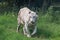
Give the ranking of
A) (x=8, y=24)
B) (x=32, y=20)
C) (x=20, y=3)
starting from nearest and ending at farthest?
1. (x=32, y=20)
2. (x=8, y=24)
3. (x=20, y=3)

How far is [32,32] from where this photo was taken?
10.3 meters

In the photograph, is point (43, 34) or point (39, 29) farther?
point (39, 29)

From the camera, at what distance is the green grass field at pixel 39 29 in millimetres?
9252

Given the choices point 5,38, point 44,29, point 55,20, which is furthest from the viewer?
point 55,20

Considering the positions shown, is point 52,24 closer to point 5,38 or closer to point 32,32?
point 32,32

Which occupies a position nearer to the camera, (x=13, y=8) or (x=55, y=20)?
(x=55, y=20)

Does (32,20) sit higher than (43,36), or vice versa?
(32,20)

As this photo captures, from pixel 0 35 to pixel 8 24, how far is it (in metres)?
2.21

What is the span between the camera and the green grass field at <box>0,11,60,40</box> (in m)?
9.25

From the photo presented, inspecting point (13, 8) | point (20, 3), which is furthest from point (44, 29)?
point (20, 3)

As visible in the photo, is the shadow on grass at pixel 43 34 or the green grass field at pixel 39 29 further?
the shadow on grass at pixel 43 34

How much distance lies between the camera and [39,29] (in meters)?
10.8

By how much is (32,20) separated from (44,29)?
3.76ft

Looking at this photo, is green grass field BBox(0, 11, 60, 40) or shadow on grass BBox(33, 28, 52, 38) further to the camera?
shadow on grass BBox(33, 28, 52, 38)
